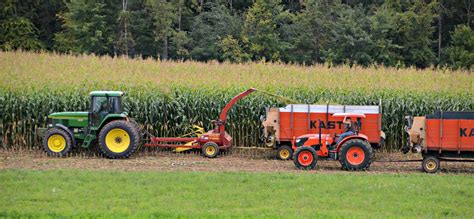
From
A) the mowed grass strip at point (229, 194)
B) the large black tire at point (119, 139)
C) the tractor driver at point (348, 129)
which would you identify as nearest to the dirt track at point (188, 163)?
the large black tire at point (119, 139)

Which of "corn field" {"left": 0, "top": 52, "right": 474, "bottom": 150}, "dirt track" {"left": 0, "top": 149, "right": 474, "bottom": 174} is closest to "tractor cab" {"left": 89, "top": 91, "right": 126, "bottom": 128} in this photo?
"dirt track" {"left": 0, "top": 149, "right": 474, "bottom": 174}

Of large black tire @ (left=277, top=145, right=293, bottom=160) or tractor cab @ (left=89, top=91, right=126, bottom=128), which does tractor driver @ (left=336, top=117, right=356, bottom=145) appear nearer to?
large black tire @ (left=277, top=145, right=293, bottom=160)

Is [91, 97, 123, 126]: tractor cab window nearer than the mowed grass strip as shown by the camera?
No

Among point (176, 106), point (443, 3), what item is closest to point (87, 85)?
point (176, 106)

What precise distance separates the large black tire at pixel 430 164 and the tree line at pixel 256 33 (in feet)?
93.7

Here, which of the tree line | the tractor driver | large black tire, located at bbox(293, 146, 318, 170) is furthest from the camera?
the tree line

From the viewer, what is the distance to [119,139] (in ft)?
73.8

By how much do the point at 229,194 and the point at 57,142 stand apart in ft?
26.7

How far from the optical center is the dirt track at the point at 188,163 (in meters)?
20.5

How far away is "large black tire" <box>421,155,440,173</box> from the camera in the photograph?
20.3 meters

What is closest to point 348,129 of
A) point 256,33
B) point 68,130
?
point 68,130

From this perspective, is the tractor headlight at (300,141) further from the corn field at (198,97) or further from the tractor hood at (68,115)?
the tractor hood at (68,115)

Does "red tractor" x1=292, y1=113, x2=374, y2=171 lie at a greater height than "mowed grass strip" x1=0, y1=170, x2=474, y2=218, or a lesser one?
greater

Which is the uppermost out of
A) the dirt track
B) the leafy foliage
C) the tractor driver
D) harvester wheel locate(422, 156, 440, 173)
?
the leafy foliage
